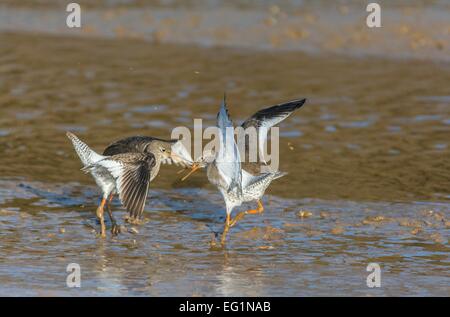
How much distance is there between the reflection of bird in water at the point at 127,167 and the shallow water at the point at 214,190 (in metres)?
0.45

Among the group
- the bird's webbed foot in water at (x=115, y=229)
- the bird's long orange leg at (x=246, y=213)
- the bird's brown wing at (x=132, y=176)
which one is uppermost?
the bird's brown wing at (x=132, y=176)

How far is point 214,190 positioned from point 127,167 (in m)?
2.30

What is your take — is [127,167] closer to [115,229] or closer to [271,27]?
[115,229]

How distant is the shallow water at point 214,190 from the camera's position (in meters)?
8.74

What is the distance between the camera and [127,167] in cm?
974

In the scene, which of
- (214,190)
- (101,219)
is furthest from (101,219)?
(214,190)

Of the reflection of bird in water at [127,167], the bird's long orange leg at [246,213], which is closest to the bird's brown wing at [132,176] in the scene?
the reflection of bird in water at [127,167]

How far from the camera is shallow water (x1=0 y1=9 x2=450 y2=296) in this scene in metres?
8.74

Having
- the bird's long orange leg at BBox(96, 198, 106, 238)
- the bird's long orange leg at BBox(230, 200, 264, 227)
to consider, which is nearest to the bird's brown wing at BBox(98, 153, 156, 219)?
the bird's long orange leg at BBox(96, 198, 106, 238)

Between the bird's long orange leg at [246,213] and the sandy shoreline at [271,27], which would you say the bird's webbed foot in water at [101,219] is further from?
the sandy shoreline at [271,27]

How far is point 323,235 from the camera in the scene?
9992mm
